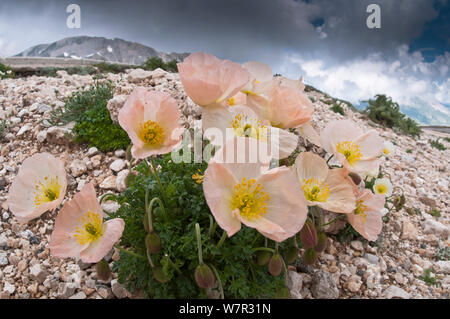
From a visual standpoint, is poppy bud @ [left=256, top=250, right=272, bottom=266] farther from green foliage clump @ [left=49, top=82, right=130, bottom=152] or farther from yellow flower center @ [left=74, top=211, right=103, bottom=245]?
green foliage clump @ [left=49, top=82, right=130, bottom=152]

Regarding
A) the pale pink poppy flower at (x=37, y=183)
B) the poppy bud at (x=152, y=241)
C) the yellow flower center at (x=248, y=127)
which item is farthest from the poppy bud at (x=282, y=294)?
the pale pink poppy flower at (x=37, y=183)

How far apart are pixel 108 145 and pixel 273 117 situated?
85.3 inches

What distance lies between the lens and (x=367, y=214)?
163cm

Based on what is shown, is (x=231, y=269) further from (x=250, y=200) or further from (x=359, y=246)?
(x=359, y=246)

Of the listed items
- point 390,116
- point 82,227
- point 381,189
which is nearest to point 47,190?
point 82,227

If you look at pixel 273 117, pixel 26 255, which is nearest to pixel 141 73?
pixel 26 255

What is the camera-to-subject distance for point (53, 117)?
131 inches

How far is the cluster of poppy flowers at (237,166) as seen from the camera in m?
1.15

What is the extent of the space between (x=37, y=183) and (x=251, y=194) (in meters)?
0.98

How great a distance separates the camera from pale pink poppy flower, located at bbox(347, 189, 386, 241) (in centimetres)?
152

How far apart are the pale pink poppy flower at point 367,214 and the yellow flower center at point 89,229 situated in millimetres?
1137

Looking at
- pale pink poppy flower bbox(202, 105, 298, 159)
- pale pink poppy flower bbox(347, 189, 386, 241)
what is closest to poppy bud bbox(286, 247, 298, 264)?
pale pink poppy flower bbox(347, 189, 386, 241)

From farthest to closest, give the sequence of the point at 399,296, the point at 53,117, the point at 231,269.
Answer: the point at 53,117, the point at 399,296, the point at 231,269

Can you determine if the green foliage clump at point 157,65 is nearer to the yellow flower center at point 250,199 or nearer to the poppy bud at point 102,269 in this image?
the poppy bud at point 102,269
